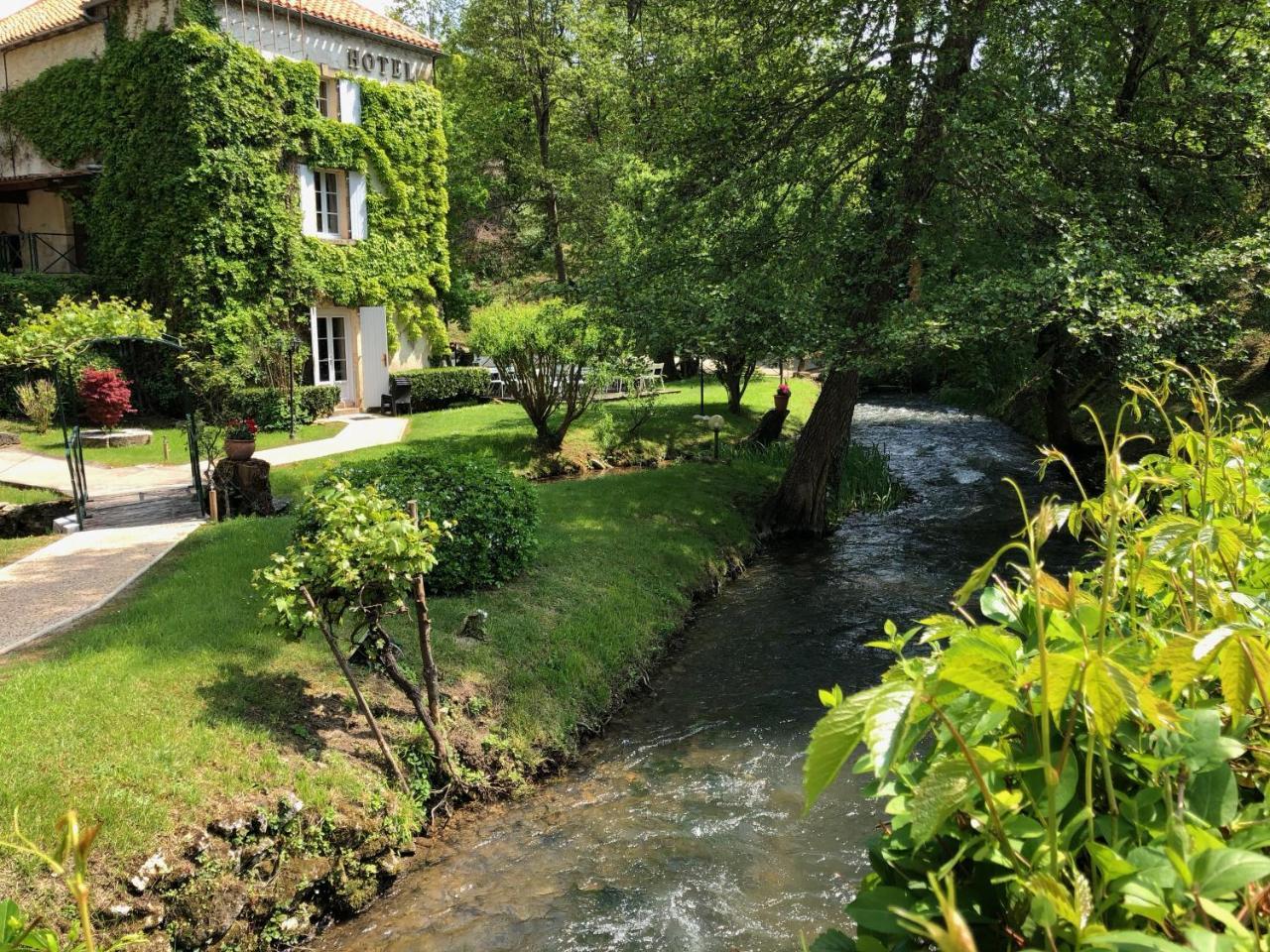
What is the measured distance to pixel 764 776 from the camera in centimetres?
709

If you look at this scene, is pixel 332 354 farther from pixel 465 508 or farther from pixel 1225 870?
pixel 1225 870

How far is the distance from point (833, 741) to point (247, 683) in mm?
6418

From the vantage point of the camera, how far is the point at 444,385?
24438 mm

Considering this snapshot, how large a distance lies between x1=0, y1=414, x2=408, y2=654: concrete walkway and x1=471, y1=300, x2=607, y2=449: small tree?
151 inches

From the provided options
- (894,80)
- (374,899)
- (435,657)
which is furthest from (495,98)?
(374,899)

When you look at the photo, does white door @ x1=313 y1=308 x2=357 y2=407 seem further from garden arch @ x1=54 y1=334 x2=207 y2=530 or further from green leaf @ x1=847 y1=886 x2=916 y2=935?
green leaf @ x1=847 y1=886 x2=916 y2=935

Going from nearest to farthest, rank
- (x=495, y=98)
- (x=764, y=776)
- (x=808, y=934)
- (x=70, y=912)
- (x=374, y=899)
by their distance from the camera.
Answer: (x=70, y=912)
(x=808, y=934)
(x=374, y=899)
(x=764, y=776)
(x=495, y=98)

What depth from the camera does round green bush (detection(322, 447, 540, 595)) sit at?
8711mm

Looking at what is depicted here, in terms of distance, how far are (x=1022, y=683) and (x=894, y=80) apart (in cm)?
1219

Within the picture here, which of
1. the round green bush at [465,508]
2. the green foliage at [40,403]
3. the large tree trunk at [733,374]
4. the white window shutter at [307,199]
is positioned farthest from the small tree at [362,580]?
the white window shutter at [307,199]

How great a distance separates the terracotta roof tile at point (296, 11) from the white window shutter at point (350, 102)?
1447 mm

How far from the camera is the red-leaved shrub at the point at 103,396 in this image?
17.3m

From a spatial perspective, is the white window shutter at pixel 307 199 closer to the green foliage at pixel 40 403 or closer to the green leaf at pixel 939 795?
the green foliage at pixel 40 403

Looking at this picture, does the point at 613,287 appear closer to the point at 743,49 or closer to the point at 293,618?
the point at 743,49
